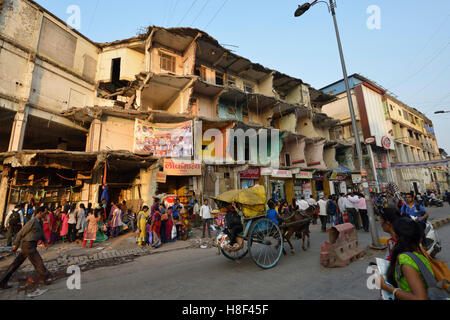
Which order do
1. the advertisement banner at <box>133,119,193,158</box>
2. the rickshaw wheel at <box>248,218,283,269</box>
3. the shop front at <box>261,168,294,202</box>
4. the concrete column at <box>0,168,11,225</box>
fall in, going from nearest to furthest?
the rickshaw wheel at <box>248,218,283,269</box> → the concrete column at <box>0,168,11,225</box> → the advertisement banner at <box>133,119,193,158</box> → the shop front at <box>261,168,294,202</box>

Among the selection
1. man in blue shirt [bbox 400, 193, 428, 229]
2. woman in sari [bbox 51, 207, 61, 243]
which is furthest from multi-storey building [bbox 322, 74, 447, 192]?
woman in sari [bbox 51, 207, 61, 243]

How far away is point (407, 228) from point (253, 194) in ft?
13.2

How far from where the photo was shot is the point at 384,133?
31.7 metres

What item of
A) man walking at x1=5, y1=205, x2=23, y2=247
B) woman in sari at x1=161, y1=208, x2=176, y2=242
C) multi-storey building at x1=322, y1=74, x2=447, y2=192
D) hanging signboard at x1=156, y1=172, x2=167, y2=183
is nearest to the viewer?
man walking at x1=5, y1=205, x2=23, y2=247

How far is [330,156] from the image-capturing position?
25.6 m

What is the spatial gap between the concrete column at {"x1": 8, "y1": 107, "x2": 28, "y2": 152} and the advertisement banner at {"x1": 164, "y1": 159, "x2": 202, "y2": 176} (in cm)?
897

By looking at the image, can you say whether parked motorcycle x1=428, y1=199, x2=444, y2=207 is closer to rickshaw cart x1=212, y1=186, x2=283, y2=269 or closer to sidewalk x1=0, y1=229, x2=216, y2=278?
sidewalk x1=0, y1=229, x2=216, y2=278

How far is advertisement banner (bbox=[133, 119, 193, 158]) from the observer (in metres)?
14.2

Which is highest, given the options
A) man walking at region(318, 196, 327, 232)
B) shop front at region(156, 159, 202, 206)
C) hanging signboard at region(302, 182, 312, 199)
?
shop front at region(156, 159, 202, 206)

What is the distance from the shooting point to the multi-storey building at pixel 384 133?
95.2 feet

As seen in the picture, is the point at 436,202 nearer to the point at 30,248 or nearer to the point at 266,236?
the point at 266,236

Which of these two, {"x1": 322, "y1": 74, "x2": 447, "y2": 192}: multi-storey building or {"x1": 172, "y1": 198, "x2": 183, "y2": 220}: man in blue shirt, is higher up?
{"x1": 322, "y1": 74, "x2": 447, "y2": 192}: multi-storey building

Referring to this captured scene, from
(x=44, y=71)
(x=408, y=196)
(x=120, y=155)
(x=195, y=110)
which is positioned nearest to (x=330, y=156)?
(x=195, y=110)

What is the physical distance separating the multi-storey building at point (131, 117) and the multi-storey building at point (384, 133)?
12.5 m
